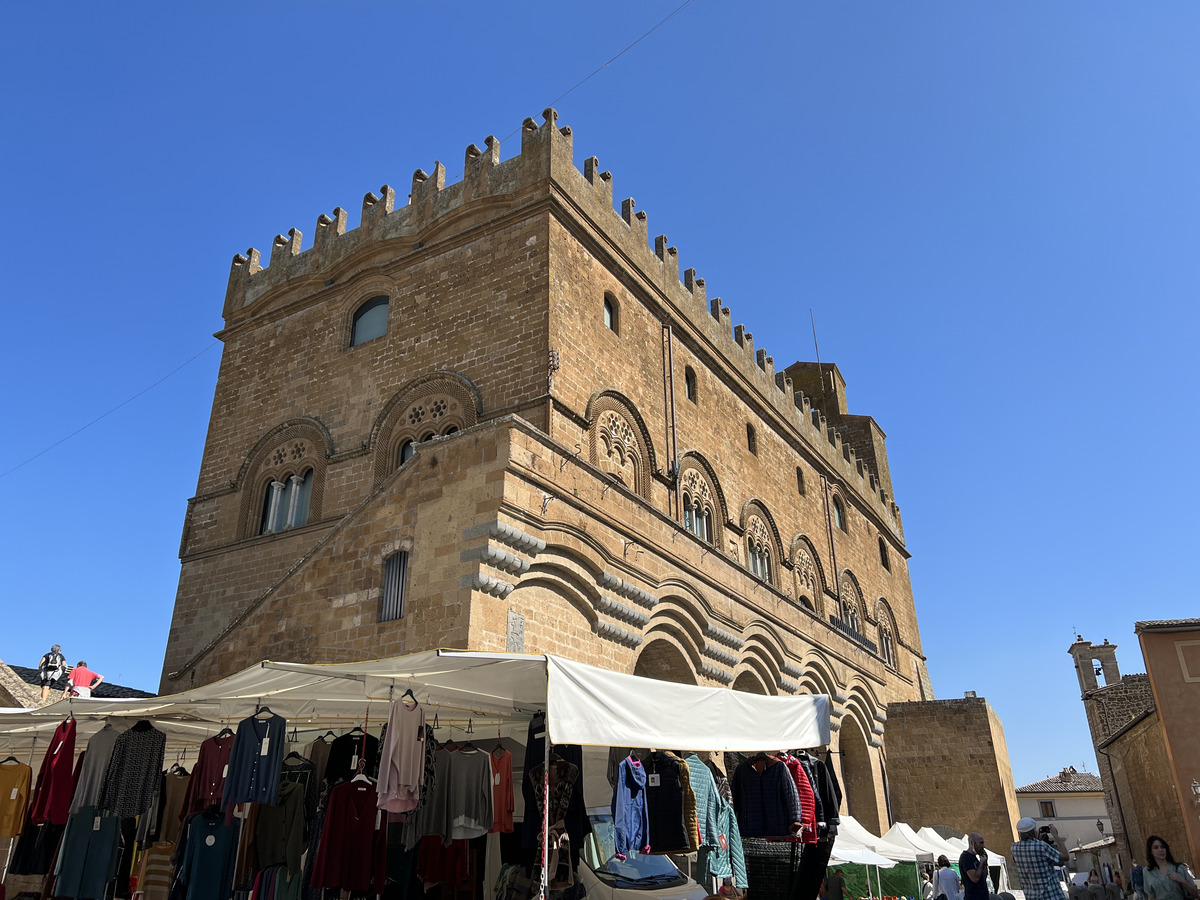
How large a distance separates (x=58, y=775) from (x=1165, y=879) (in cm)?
896

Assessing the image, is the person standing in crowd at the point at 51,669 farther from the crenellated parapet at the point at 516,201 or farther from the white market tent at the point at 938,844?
the white market tent at the point at 938,844

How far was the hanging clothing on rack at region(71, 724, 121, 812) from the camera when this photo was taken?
22.8 feet

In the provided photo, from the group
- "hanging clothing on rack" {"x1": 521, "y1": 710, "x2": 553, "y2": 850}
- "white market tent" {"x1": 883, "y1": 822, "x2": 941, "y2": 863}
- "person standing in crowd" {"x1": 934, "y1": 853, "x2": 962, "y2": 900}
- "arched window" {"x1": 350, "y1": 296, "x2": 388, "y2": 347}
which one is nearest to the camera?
"hanging clothing on rack" {"x1": 521, "y1": 710, "x2": 553, "y2": 850}

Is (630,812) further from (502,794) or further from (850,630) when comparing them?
(850,630)

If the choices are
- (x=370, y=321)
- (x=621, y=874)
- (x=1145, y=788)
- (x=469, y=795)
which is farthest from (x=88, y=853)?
(x=1145, y=788)

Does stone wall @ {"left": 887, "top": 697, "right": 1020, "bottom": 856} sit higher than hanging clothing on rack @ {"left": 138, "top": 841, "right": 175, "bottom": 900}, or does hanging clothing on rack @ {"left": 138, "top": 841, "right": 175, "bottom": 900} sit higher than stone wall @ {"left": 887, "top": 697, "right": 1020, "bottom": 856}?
stone wall @ {"left": 887, "top": 697, "right": 1020, "bottom": 856}

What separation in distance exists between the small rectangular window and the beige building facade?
2 cm

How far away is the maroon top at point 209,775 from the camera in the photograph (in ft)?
22.2

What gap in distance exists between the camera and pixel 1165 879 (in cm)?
764

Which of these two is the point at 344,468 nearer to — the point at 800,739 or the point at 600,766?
the point at 600,766

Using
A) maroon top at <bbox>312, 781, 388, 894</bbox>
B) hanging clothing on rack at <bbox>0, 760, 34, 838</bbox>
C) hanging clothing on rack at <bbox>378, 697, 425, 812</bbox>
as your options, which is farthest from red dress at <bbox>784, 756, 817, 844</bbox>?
hanging clothing on rack at <bbox>0, 760, 34, 838</bbox>

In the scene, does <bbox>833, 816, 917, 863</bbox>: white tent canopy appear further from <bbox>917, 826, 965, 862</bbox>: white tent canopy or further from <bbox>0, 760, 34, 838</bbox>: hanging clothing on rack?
<bbox>0, 760, 34, 838</bbox>: hanging clothing on rack

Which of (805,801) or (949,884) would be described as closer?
(805,801)

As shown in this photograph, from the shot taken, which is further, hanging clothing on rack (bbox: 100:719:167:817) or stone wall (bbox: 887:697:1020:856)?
stone wall (bbox: 887:697:1020:856)
